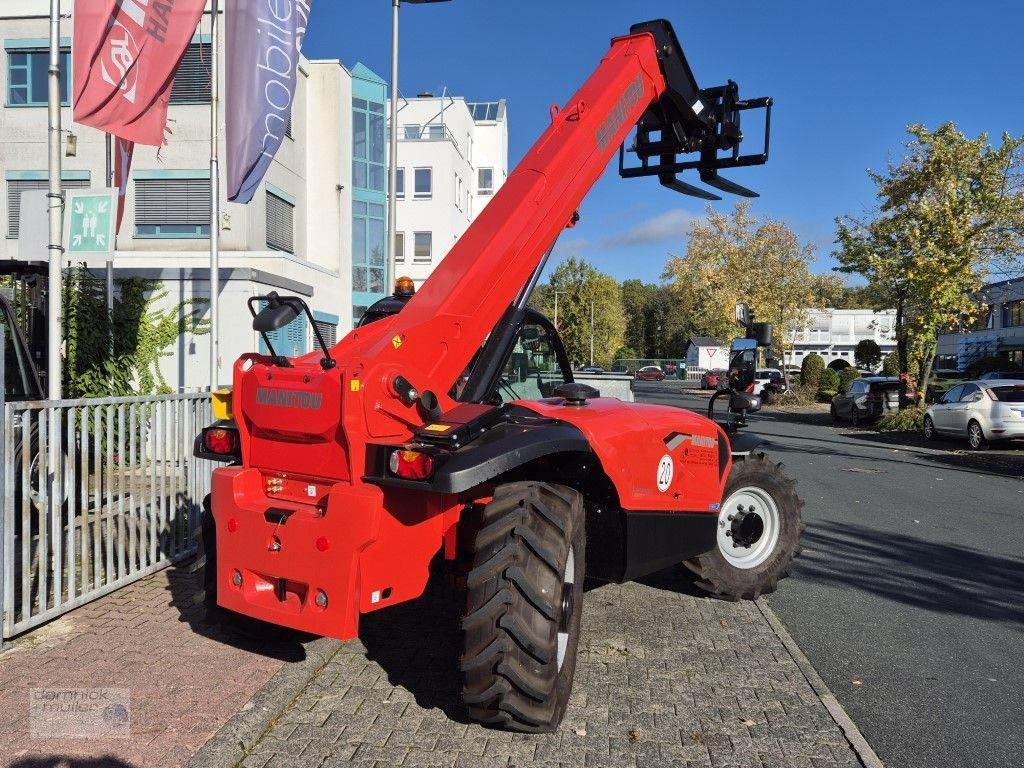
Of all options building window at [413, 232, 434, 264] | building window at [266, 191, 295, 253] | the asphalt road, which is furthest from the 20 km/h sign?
building window at [413, 232, 434, 264]

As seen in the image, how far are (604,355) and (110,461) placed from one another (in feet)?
233

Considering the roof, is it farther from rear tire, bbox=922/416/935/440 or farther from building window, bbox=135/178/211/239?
building window, bbox=135/178/211/239

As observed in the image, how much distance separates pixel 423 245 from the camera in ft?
137

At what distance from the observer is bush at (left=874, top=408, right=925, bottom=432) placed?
23438 millimetres

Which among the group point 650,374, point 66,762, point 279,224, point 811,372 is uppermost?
point 279,224

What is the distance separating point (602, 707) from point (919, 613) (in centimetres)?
298

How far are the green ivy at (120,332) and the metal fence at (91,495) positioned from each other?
14.3 ft

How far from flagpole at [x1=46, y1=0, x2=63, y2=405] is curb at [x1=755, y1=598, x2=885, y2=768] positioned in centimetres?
587

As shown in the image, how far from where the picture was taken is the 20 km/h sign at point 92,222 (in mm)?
7875

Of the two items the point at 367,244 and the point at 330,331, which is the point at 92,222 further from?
the point at 367,244

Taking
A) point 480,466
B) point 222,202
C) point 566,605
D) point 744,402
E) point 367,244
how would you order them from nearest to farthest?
point 480,466
point 566,605
point 744,402
point 222,202
point 367,244

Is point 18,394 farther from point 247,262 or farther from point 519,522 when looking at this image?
point 247,262

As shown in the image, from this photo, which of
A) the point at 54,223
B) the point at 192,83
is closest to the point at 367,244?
the point at 192,83

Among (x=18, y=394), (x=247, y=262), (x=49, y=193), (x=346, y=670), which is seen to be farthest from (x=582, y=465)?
(x=247, y=262)
